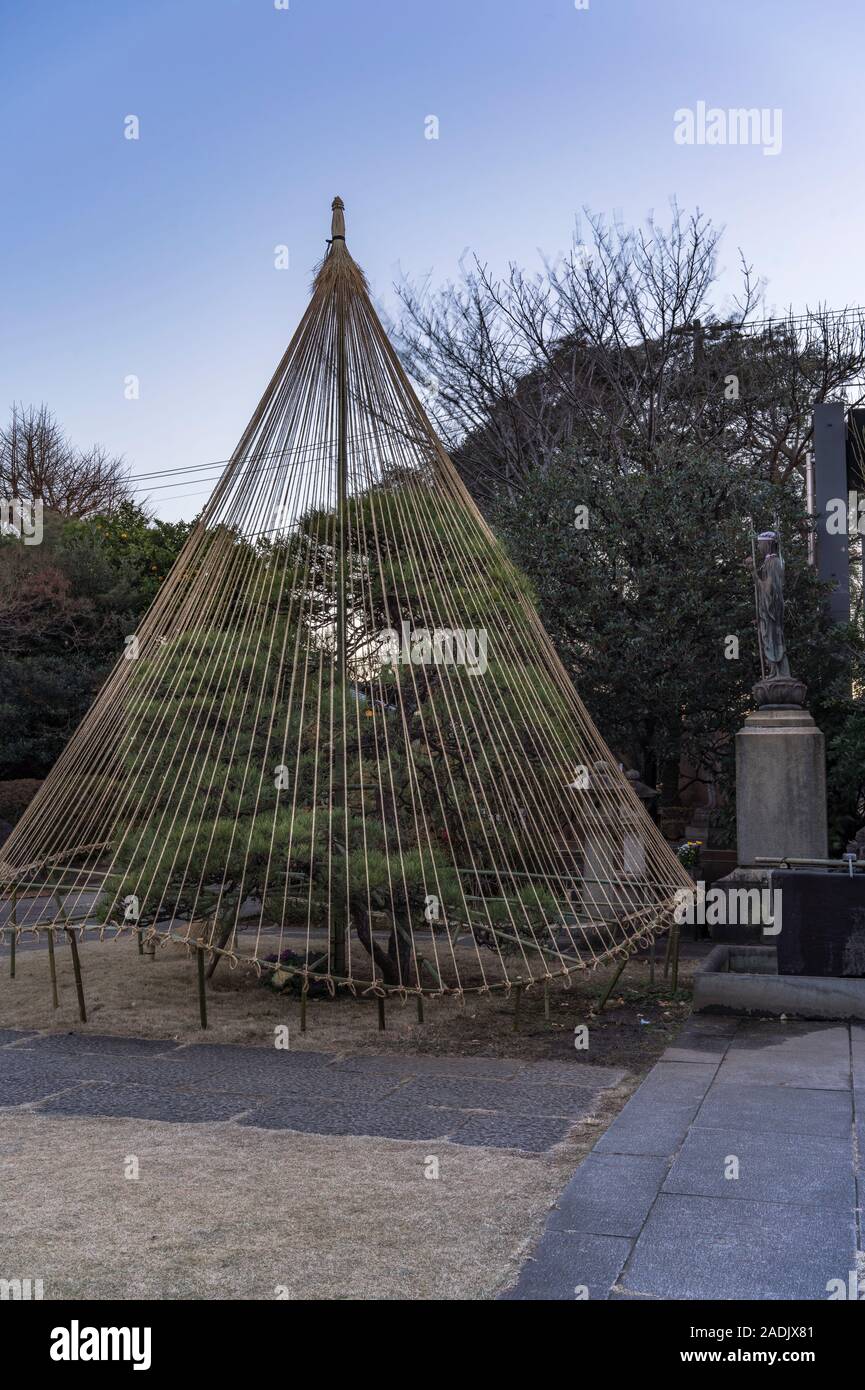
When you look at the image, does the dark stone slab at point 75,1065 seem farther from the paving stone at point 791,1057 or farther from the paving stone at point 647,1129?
the paving stone at point 791,1057

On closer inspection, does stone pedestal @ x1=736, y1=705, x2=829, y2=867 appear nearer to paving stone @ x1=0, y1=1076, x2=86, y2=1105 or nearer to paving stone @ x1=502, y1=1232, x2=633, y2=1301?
paving stone @ x1=0, y1=1076, x2=86, y2=1105

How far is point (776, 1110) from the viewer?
481 cm

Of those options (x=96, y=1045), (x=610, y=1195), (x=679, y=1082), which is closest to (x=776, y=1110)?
(x=679, y=1082)

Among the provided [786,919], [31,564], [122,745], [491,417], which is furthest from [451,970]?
[491,417]

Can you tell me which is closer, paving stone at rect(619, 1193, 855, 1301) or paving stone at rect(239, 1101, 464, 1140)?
paving stone at rect(619, 1193, 855, 1301)

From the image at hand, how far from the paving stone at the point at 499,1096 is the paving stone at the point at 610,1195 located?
0.77 metres

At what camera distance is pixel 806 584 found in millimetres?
12758

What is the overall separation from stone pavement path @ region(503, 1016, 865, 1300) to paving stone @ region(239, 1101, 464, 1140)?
0.73 metres

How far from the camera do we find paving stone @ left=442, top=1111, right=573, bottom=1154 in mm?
4523

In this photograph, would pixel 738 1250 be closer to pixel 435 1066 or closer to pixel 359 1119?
pixel 359 1119

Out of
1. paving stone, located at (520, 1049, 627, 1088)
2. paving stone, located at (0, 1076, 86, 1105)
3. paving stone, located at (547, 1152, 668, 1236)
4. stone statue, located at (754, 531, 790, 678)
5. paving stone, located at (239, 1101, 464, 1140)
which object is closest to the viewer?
paving stone, located at (547, 1152, 668, 1236)

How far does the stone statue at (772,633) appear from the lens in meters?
10.2

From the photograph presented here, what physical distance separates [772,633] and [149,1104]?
7187mm

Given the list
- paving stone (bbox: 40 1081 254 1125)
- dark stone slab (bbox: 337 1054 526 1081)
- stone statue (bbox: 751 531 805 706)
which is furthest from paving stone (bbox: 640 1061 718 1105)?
stone statue (bbox: 751 531 805 706)
